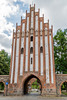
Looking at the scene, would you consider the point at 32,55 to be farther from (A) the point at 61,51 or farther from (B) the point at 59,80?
(A) the point at 61,51

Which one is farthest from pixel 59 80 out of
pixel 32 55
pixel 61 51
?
pixel 61 51

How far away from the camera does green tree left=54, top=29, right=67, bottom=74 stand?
25875 millimetres

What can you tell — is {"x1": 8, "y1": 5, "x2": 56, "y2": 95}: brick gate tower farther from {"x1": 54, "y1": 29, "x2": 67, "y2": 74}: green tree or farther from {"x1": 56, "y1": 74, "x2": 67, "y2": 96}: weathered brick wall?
{"x1": 54, "y1": 29, "x2": 67, "y2": 74}: green tree

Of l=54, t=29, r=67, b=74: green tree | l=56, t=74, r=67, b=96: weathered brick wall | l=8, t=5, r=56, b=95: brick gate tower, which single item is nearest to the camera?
l=56, t=74, r=67, b=96: weathered brick wall

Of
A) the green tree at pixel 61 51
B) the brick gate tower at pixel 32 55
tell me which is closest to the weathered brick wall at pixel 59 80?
the brick gate tower at pixel 32 55

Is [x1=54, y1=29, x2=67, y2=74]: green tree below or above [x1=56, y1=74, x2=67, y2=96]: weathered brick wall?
above

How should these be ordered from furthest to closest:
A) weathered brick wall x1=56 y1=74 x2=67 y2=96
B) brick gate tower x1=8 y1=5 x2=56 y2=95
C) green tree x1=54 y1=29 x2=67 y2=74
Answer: green tree x1=54 y1=29 x2=67 y2=74 → brick gate tower x1=8 y1=5 x2=56 y2=95 → weathered brick wall x1=56 y1=74 x2=67 y2=96

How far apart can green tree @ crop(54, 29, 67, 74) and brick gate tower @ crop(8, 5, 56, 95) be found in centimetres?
732

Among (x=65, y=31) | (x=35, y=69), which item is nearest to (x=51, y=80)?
(x=35, y=69)

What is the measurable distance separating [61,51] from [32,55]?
984 cm

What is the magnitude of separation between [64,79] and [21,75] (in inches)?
308

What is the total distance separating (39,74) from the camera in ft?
62.1

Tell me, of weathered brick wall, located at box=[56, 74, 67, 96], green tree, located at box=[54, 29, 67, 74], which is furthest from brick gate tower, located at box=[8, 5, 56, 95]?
green tree, located at box=[54, 29, 67, 74]

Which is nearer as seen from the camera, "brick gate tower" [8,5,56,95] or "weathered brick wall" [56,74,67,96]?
"weathered brick wall" [56,74,67,96]
